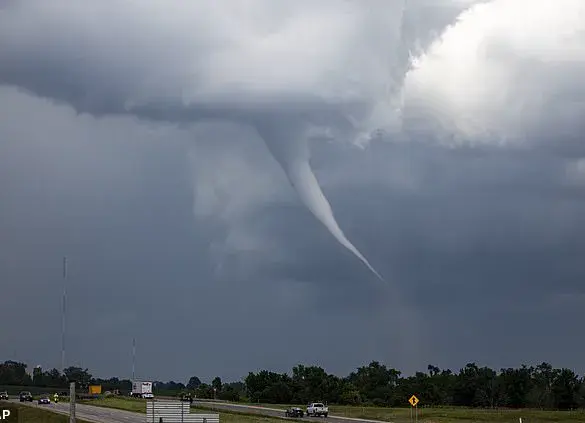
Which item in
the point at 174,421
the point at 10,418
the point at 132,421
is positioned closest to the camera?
the point at 10,418

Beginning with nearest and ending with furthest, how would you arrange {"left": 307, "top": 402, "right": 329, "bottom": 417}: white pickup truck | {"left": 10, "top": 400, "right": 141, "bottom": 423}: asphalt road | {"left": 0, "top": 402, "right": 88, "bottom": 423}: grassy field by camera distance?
1. {"left": 10, "top": 400, "right": 141, "bottom": 423}: asphalt road
2. {"left": 0, "top": 402, "right": 88, "bottom": 423}: grassy field
3. {"left": 307, "top": 402, "right": 329, "bottom": 417}: white pickup truck

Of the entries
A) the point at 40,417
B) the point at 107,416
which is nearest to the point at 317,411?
the point at 107,416

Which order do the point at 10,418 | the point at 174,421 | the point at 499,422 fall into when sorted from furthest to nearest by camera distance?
the point at 499,422 → the point at 174,421 → the point at 10,418

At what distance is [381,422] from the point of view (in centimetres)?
11906

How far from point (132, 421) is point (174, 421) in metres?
32.0

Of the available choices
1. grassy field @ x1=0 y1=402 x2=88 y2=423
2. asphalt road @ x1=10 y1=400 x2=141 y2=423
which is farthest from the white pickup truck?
grassy field @ x1=0 y1=402 x2=88 y2=423

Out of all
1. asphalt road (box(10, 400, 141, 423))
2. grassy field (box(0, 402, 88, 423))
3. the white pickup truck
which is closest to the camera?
asphalt road (box(10, 400, 141, 423))

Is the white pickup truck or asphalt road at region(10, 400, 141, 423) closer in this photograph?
asphalt road at region(10, 400, 141, 423)

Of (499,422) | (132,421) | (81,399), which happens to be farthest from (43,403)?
(499,422)

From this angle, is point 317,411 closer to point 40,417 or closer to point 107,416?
point 107,416

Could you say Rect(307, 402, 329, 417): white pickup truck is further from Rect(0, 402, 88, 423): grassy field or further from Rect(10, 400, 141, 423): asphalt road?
Rect(0, 402, 88, 423): grassy field

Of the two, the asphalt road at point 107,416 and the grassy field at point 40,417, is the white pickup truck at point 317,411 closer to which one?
the asphalt road at point 107,416

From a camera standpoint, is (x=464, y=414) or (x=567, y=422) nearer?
(x=567, y=422)

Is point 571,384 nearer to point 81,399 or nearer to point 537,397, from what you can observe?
point 537,397
